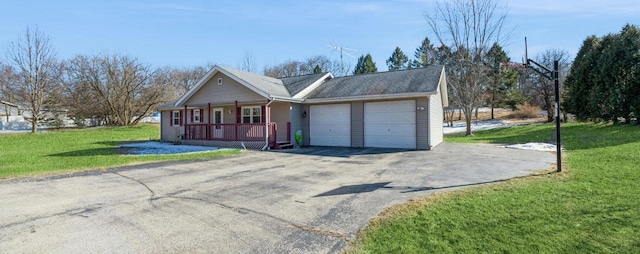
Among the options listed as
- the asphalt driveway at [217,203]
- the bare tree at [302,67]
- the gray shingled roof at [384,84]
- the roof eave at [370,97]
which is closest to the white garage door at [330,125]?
the roof eave at [370,97]

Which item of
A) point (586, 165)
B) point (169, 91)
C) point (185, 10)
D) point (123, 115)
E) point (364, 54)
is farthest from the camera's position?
point (364, 54)

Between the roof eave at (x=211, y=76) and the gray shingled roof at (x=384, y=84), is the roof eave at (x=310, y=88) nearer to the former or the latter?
the gray shingled roof at (x=384, y=84)

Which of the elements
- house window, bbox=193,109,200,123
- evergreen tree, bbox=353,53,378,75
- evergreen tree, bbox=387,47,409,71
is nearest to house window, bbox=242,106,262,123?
house window, bbox=193,109,200,123

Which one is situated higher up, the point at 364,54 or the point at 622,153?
the point at 364,54

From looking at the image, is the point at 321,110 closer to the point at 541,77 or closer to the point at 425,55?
the point at 541,77

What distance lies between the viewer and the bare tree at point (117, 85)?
99.3 ft

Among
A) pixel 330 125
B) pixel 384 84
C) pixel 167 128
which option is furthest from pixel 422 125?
pixel 167 128

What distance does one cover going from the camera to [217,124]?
52.8ft

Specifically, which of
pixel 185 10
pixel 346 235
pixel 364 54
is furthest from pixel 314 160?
pixel 364 54

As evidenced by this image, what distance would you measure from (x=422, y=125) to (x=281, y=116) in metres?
6.75

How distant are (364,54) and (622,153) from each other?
134ft

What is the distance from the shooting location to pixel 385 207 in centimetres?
481

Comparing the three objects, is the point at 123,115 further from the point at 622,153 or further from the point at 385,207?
the point at 622,153

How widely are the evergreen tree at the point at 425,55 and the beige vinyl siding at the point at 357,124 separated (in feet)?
89.1
